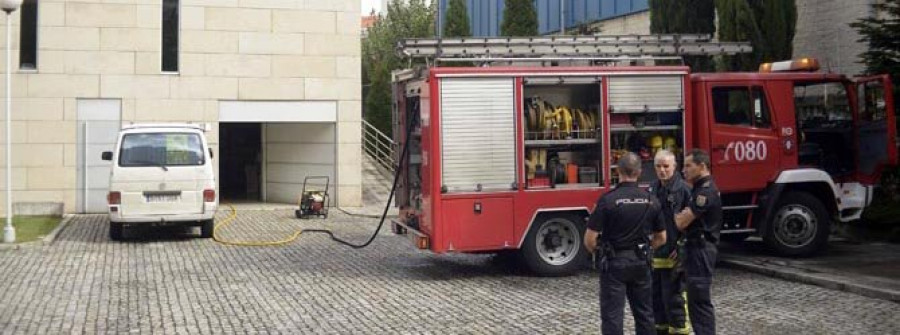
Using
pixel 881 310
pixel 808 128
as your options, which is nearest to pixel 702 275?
pixel 881 310

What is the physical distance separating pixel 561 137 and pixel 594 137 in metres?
0.41

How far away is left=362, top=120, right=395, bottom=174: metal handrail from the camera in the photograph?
27109mm

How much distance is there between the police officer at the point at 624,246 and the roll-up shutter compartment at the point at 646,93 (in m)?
4.66

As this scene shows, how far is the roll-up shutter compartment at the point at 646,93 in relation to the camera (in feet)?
37.3

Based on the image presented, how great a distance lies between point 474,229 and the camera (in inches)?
432

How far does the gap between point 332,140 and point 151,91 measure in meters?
4.24

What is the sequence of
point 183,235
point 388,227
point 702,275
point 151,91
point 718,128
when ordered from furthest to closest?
point 151,91, point 388,227, point 183,235, point 718,128, point 702,275

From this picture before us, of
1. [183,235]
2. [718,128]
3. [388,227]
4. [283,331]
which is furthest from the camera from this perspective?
[388,227]

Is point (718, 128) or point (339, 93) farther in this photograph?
point (339, 93)

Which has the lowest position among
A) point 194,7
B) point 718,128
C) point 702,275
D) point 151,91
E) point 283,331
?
point 283,331

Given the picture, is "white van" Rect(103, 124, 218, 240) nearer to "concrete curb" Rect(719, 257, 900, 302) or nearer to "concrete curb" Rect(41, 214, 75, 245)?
"concrete curb" Rect(41, 214, 75, 245)

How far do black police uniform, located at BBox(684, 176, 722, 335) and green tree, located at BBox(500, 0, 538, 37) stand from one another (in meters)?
23.6

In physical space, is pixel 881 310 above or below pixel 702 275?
below

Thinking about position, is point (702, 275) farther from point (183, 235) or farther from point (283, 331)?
point (183, 235)
